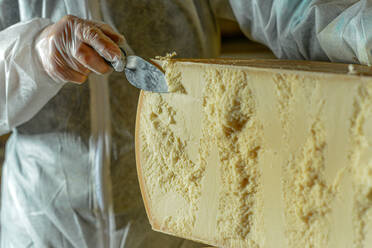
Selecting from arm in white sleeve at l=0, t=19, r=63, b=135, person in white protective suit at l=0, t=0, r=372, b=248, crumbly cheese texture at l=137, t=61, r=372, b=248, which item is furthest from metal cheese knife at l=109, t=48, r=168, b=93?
arm in white sleeve at l=0, t=19, r=63, b=135

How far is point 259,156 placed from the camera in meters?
0.63

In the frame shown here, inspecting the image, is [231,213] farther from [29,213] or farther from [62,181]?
[29,213]

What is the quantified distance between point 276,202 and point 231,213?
9 cm

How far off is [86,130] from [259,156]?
1.70ft

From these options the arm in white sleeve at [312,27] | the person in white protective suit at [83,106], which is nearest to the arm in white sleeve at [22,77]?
the person in white protective suit at [83,106]

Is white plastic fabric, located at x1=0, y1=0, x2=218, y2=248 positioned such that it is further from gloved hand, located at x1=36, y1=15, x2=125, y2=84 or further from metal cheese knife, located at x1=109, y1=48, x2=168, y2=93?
metal cheese knife, located at x1=109, y1=48, x2=168, y2=93

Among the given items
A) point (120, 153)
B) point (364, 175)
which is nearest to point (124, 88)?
point (120, 153)

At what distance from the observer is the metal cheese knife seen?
71 centimetres

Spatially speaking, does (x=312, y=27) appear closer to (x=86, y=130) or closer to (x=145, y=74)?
(x=145, y=74)

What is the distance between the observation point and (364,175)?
1.74 feet

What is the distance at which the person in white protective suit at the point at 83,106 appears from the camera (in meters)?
0.90

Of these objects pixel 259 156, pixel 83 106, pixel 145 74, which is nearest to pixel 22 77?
pixel 83 106

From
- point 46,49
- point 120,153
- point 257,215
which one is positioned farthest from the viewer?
point 120,153

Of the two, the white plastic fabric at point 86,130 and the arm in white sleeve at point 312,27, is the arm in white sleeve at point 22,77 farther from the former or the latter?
the arm in white sleeve at point 312,27
